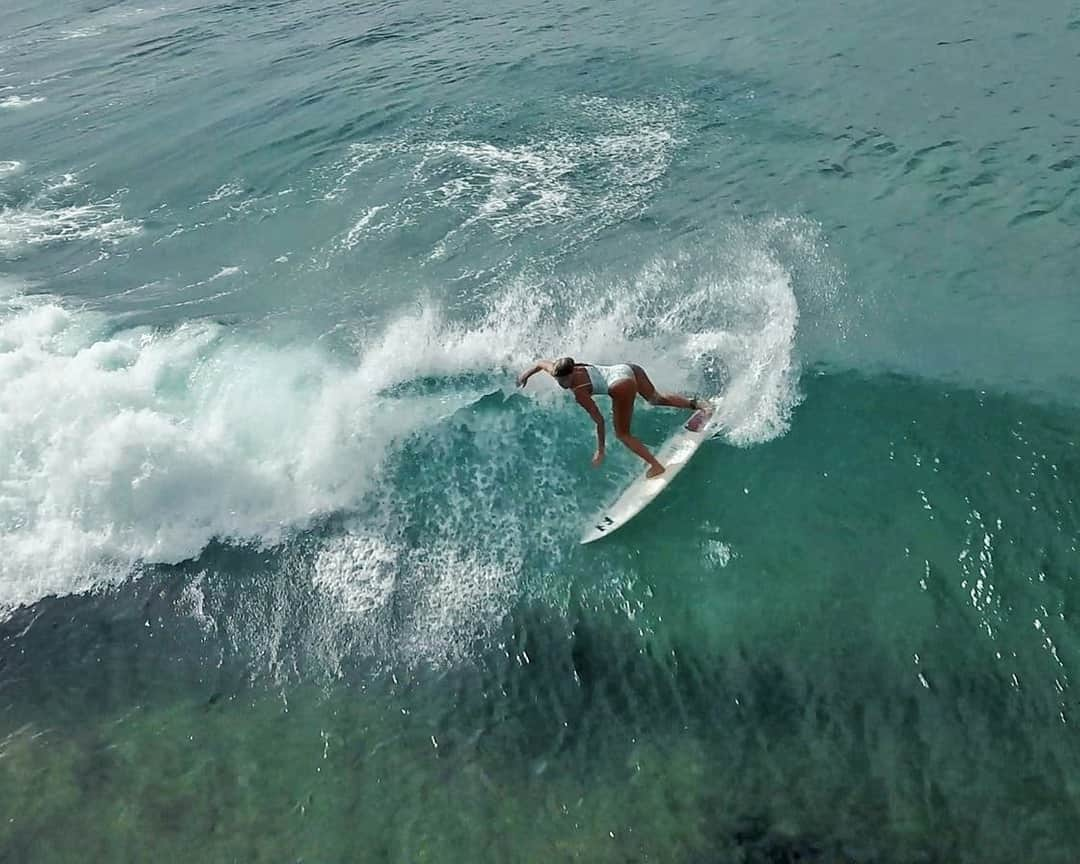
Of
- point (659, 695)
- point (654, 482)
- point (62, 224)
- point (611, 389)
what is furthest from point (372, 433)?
point (62, 224)

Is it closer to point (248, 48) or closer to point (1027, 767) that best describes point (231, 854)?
point (1027, 767)

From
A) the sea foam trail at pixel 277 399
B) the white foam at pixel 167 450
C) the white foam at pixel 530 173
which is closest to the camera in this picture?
the white foam at pixel 167 450

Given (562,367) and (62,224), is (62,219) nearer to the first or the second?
(62,224)

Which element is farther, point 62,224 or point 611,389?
point 62,224

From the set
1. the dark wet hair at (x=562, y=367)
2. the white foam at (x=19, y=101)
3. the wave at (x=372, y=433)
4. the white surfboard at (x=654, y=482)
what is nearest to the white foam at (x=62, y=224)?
the wave at (x=372, y=433)

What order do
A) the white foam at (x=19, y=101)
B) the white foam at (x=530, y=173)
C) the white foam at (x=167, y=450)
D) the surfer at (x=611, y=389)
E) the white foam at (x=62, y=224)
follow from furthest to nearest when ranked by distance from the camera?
the white foam at (x=19, y=101) → the white foam at (x=62, y=224) → the white foam at (x=530, y=173) → the white foam at (x=167, y=450) → the surfer at (x=611, y=389)

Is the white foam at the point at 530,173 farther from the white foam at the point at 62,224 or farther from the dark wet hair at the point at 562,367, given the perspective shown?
the dark wet hair at the point at 562,367

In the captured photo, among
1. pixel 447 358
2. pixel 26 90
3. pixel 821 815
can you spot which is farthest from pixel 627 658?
pixel 26 90
